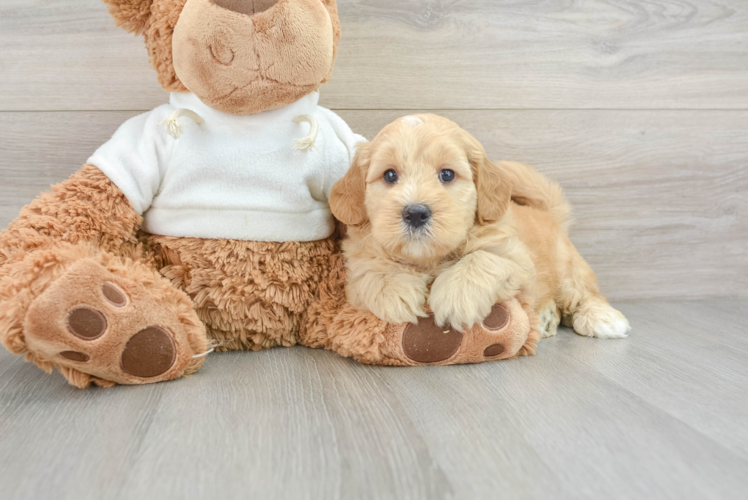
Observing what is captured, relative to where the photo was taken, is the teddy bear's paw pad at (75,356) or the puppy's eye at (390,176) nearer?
the teddy bear's paw pad at (75,356)

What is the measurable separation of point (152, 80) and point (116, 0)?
0.38 metres

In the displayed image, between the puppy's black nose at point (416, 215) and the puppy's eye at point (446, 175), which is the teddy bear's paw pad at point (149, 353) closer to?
the puppy's black nose at point (416, 215)

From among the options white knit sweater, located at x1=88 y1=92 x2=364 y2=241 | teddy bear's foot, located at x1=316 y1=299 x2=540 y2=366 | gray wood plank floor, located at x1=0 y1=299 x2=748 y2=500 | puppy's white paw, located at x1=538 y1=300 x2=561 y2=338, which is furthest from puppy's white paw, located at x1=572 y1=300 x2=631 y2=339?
white knit sweater, located at x1=88 y1=92 x2=364 y2=241

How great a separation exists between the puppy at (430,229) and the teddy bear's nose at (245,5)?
0.32 m

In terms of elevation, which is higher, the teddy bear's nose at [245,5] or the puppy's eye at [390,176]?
the teddy bear's nose at [245,5]

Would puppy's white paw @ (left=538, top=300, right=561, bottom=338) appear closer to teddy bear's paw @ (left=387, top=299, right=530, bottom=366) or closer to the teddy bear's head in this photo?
teddy bear's paw @ (left=387, top=299, right=530, bottom=366)

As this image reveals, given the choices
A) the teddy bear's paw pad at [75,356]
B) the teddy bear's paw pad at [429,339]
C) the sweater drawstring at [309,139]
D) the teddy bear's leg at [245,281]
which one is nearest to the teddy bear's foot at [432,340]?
the teddy bear's paw pad at [429,339]

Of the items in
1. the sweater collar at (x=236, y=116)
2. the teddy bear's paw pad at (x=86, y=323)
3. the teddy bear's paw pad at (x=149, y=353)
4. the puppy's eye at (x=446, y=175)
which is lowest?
the teddy bear's paw pad at (x=149, y=353)

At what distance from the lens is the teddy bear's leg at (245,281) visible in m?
1.13

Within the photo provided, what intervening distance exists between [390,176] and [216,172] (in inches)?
14.5

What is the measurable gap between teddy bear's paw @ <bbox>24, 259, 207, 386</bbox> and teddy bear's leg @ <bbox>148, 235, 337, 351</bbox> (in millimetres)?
110

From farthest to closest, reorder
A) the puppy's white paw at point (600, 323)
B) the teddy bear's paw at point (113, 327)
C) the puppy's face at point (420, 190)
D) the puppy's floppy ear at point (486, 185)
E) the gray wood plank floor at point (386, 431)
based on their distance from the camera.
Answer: the puppy's white paw at point (600, 323) → the puppy's floppy ear at point (486, 185) → the puppy's face at point (420, 190) → the teddy bear's paw at point (113, 327) → the gray wood plank floor at point (386, 431)

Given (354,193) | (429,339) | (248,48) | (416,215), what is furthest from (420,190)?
(248,48)

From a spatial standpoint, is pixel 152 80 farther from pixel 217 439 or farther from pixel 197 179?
pixel 217 439
